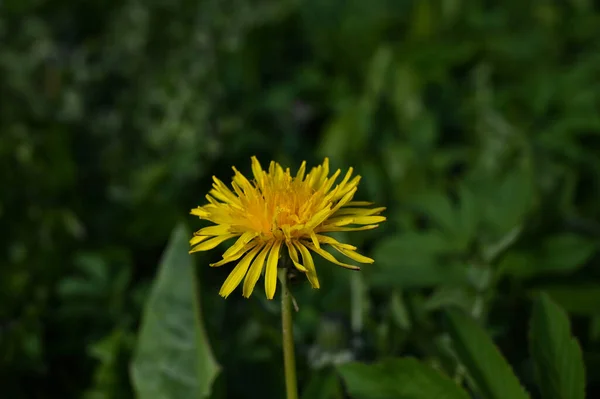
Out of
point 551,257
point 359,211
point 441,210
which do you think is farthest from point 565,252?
point 359,211

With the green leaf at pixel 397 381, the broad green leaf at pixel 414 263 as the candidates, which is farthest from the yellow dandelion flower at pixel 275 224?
the broad green leaf at pixel 414 263

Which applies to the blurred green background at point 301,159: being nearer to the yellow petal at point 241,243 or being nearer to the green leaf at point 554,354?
the green leaf at point 554,354

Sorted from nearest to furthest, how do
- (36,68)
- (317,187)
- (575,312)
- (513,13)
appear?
(317,187)
(575,312)
(36,68)
(513,13)

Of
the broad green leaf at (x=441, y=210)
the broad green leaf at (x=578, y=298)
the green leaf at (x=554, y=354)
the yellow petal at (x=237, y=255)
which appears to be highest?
the broad green leaf at (x=441, y=210)

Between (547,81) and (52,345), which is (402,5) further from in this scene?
(52,345)

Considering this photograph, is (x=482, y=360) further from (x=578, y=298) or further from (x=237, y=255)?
(x=578, y=298)

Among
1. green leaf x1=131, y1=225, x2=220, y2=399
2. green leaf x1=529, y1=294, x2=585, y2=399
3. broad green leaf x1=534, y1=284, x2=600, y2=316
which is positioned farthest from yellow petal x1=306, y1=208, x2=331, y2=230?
broad green leaf x1=534, y1=284, x2=600, y2=316

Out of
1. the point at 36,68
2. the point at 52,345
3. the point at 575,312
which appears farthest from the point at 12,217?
the point at 575,312
